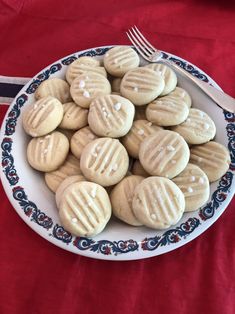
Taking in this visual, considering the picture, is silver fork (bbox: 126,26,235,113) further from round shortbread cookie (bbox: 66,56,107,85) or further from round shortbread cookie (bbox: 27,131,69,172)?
round shortbread cookie (bbox: 27,131,69,172)

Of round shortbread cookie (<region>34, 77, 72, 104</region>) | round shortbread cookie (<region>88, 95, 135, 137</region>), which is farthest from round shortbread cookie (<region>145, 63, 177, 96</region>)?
round shortbread cookie (<region>34, 77, 72, 104</region>)

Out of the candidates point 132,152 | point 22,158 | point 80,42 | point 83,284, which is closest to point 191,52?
point 80,42

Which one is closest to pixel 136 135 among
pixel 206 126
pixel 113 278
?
pixel 206 126

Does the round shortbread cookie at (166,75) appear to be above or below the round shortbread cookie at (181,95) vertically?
above

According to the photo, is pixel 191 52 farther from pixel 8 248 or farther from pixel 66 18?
pixel 8 248

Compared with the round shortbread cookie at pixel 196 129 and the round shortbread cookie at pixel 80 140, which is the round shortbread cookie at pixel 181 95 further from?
the round shortbread cookie at pixel 80 140

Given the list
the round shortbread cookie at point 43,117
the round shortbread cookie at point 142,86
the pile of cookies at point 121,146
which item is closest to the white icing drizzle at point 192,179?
the pile of cookies at point 121,146
